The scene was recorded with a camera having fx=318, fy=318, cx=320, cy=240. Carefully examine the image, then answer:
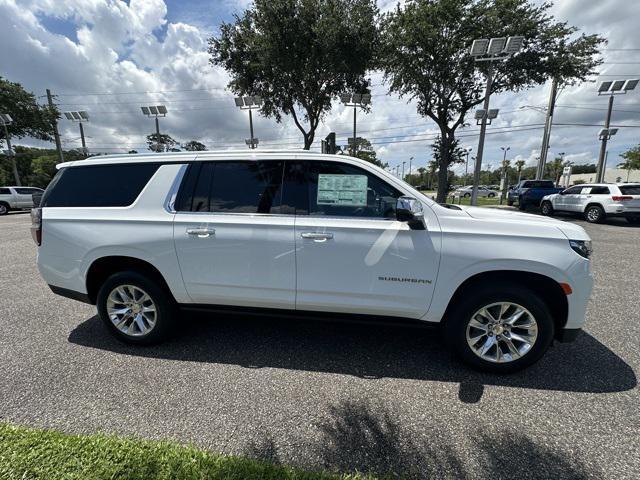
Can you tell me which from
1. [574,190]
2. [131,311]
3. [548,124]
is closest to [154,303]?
[131,311]

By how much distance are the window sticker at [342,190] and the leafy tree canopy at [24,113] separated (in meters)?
43.3

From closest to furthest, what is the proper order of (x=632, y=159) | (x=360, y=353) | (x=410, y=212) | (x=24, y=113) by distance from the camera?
(x=410, y=212), (x=360, y=353), (x=24, y=113), (x=632, y=159)

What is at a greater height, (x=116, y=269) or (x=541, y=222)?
(x=541, y=222)

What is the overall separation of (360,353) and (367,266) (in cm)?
98

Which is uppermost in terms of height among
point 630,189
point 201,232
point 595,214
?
point 630,189

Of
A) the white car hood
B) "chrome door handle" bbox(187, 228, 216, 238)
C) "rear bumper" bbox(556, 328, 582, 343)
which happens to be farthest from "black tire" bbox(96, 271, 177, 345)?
"rear bumper" bbox(556, 328, 582, 343)

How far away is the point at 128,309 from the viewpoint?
327 cm

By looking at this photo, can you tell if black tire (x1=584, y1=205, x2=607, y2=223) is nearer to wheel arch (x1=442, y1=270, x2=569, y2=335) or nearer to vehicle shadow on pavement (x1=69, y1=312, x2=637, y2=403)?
vehicle shadow on pavement (x1=69, y1=312, x2=637, y2=403)

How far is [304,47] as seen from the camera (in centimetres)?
1568

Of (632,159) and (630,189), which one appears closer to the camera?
(630,189)

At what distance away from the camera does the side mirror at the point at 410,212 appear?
2535 mm

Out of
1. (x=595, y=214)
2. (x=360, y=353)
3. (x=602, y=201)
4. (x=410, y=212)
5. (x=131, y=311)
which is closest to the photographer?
(x=410, y=212)

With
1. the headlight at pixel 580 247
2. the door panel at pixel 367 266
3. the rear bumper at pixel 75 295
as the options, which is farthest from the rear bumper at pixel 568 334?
the rear bumper at pixel 75 295

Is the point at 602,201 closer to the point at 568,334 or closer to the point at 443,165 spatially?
the point at 443,165
